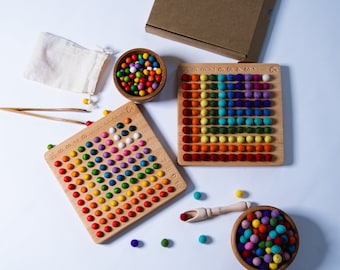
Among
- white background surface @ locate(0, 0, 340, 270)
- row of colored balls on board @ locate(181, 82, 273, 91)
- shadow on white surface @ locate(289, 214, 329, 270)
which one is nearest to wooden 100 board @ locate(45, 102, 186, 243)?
white background surface @ locate(0, 0, 340, 270)

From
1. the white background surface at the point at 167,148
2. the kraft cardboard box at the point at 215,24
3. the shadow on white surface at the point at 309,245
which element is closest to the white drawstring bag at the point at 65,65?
the white background surface at the point at 167,148

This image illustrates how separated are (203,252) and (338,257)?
296mm

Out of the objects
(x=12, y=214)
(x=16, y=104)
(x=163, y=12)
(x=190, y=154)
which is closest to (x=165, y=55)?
(x=163, y=12)

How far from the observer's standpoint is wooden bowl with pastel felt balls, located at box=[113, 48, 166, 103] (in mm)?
944

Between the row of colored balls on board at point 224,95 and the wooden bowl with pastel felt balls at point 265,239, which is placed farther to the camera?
the row of colored balls on board at point 224,95

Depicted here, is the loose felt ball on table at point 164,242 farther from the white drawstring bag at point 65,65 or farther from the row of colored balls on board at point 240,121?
the white drawstring bag at point 65,65

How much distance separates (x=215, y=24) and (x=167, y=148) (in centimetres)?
31

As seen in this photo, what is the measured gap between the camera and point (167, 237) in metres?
0.94

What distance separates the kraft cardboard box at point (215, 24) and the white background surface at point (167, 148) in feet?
0.11

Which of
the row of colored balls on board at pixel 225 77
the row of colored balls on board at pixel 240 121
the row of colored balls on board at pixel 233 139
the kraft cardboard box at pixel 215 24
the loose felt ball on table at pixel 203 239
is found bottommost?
the loose felt ball on table at pixel 203 239

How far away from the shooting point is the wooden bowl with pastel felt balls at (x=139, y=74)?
0.94 meters

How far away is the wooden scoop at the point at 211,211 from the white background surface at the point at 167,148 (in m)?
0.02

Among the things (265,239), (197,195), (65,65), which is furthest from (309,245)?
(65,65)

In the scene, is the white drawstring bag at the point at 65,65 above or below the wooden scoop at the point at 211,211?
above
